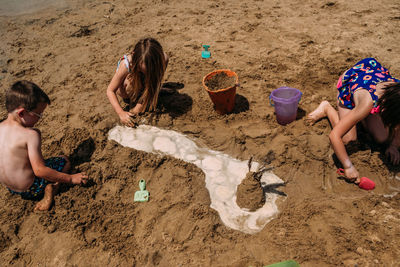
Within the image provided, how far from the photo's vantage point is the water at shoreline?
6.37 metres

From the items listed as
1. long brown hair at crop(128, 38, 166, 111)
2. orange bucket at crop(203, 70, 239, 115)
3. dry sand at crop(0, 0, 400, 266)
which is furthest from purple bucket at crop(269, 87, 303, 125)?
long brown hair at crop(128, 38, 166, 111)

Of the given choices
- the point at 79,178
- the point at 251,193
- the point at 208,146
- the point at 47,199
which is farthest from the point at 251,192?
the point at 47,199

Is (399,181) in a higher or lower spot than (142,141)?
lower

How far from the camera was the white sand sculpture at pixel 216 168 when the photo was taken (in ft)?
7.40

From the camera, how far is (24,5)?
6.73 m

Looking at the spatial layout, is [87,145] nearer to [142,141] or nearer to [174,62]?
[142,141]

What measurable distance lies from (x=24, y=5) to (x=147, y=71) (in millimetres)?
6106

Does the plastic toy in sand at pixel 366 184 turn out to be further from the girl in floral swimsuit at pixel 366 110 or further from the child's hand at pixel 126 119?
the child's hand at pixel 126 119

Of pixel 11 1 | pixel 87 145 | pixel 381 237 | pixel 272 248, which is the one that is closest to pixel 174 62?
pixel 87 145

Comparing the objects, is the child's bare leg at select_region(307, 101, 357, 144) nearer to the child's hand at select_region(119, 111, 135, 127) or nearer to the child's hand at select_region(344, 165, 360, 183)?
the child's hand at select_region(344, 165, 360, 183)

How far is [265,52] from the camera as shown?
414 centimetres

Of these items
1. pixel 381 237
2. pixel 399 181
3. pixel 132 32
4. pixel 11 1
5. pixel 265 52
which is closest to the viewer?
pixel 381 237

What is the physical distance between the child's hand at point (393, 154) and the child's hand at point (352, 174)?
439 mm

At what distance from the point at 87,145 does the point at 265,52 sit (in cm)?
296
